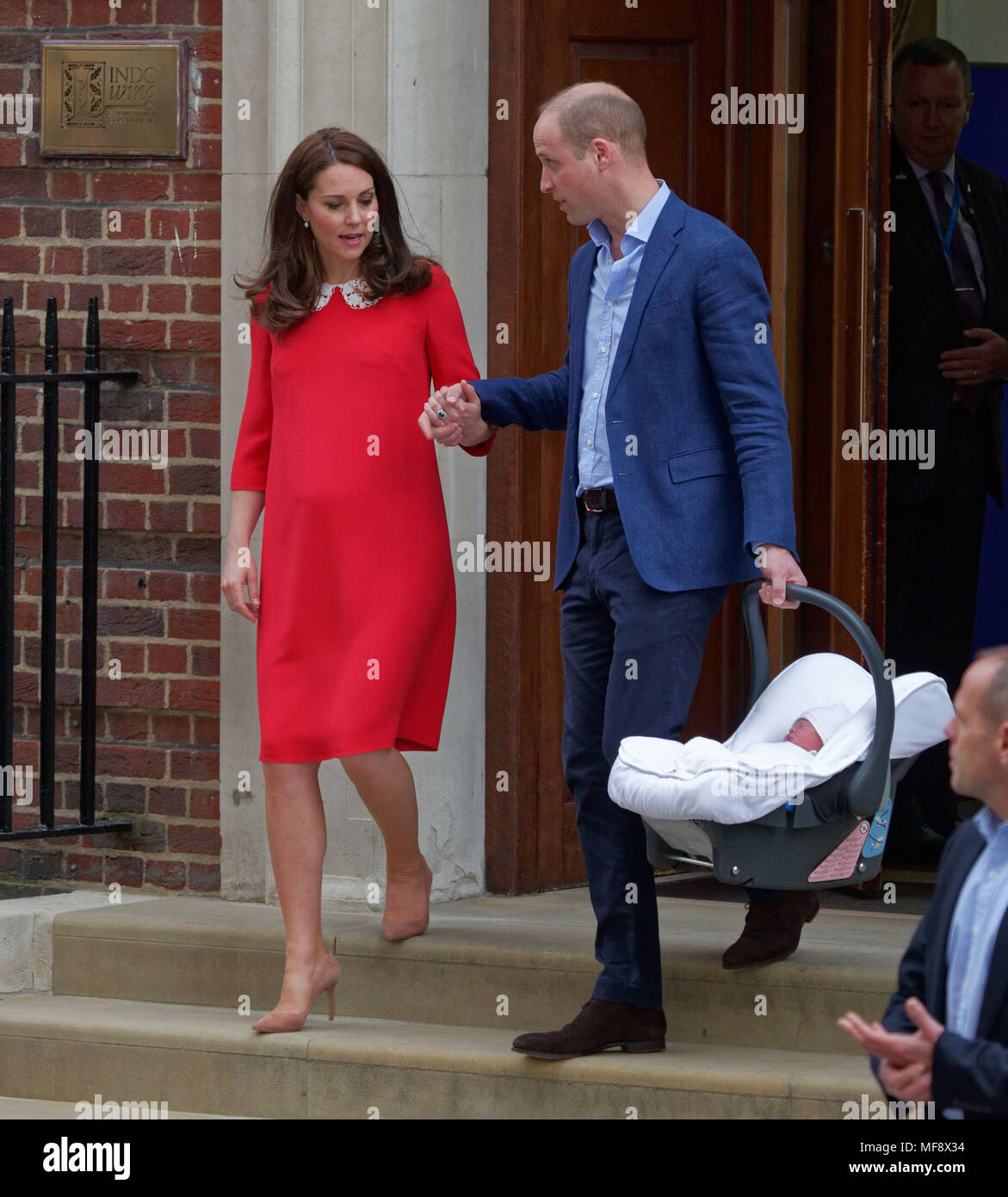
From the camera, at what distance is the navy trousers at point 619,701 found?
13.2 feet

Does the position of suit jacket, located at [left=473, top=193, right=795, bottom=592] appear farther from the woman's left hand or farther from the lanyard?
the lanyard

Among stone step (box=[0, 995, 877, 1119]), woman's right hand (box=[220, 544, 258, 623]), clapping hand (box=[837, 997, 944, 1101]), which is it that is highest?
woman's right hand (box=[220, 544, 258, 623])

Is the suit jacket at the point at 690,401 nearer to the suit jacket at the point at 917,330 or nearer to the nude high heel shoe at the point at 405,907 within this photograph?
the nude high heel shoe at the point at 405,907

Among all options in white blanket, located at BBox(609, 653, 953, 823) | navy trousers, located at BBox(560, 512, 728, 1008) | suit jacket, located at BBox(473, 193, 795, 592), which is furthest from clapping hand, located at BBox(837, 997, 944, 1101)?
suit jacket, located at BBox(473, 193, 795, 592)

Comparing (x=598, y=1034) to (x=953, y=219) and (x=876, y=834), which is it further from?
(x=953, y=219)

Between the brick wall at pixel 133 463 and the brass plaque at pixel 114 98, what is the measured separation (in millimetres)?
36

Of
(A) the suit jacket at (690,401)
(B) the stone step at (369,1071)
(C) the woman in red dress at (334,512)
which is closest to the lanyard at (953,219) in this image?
(C) the woman in red dress at (334,512)

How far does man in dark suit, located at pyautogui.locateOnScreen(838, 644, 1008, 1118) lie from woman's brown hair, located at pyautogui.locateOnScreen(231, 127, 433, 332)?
2.16 m

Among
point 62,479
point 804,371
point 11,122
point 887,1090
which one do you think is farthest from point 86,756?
point 887,1090

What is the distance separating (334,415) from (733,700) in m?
1.84

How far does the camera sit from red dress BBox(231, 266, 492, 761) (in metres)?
4.54

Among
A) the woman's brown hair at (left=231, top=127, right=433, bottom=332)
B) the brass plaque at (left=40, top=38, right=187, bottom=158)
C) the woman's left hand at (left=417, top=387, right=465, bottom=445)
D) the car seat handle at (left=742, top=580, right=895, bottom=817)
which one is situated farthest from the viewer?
the brass plaque at (left=40, top=38, right=187, bottom=158)

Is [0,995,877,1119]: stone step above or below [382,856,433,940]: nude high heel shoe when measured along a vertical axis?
below

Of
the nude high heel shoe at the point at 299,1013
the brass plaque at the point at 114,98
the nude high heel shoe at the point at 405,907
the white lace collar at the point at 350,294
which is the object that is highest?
the brass plaque at the point at 114,98
